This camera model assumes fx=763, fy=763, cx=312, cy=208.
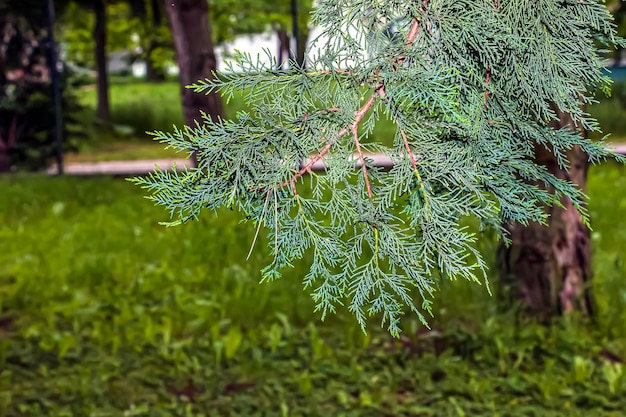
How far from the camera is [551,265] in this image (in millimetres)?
4879

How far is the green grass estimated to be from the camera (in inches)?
171

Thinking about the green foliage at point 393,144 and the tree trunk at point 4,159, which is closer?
the green foliage at point 393,144

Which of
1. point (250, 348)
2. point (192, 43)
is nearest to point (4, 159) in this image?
point (192, 43)

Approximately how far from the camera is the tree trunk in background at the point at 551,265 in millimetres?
4805

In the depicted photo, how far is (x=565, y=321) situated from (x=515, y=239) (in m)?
0.61

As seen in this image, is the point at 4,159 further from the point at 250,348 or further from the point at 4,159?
the point at 250,348

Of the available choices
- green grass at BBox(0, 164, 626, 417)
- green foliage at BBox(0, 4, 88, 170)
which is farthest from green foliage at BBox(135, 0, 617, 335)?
green foliage at BBox(0, 4, 88, 170)

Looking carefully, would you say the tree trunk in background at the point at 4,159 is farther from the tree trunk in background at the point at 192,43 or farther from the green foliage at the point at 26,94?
the tree trunk in background at the point at 192,43

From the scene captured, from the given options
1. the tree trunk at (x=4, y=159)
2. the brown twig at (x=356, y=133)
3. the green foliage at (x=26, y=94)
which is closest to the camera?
the brown twig at (x=356, y=133)

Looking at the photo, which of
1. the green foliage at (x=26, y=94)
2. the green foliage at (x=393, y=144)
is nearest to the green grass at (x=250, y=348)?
the green foliage at (x=393, y=144)

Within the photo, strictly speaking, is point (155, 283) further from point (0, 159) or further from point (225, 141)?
point (0, 159)

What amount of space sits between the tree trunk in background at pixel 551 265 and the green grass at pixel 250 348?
6.0 inches

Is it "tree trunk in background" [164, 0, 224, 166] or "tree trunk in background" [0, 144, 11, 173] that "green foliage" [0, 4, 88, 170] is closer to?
"tree trunk in background" [0, 144, 11, 173]

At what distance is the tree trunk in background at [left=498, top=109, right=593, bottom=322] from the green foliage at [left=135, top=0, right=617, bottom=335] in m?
3.70
